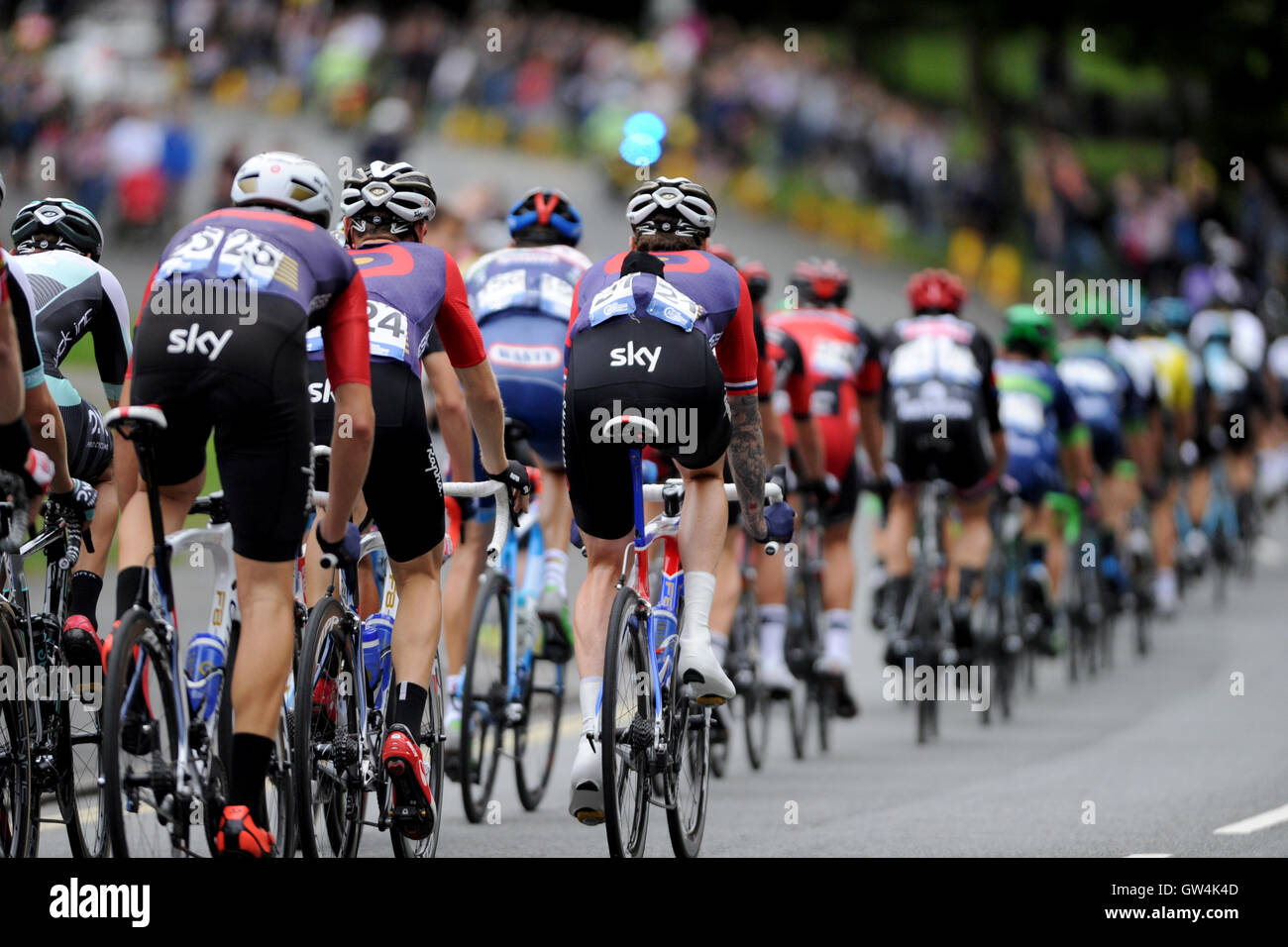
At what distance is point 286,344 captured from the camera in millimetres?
6438

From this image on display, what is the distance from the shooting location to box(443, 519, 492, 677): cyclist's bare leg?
9.68 metres

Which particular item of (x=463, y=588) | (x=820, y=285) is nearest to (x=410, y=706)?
(x=463, y=588)

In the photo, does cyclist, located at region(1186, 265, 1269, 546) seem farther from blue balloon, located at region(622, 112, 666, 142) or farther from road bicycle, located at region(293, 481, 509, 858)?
road bicycle, located at region(293, 481, 509, 858)

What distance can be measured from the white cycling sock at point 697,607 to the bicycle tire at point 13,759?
2.21 meters

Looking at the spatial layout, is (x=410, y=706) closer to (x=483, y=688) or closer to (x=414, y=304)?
(x=414, y=304)

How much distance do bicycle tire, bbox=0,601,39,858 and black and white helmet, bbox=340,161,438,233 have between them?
2014 mm

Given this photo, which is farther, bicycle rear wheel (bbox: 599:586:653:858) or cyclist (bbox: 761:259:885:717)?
cyclist (bbox: 761:259:885:717)

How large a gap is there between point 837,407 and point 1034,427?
215cm

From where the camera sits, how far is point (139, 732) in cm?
632

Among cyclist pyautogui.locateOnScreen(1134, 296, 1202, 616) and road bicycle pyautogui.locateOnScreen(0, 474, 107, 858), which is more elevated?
cyclist pyautogui.locateOnScreen(1134, 296, 1202, 616)

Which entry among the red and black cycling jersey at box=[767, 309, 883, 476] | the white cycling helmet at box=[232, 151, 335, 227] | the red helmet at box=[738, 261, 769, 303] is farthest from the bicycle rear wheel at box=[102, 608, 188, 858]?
the red and black cycling jersey at box=[767, 309, 883, 476]

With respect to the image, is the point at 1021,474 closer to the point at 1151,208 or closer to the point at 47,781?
the point at 47,781
